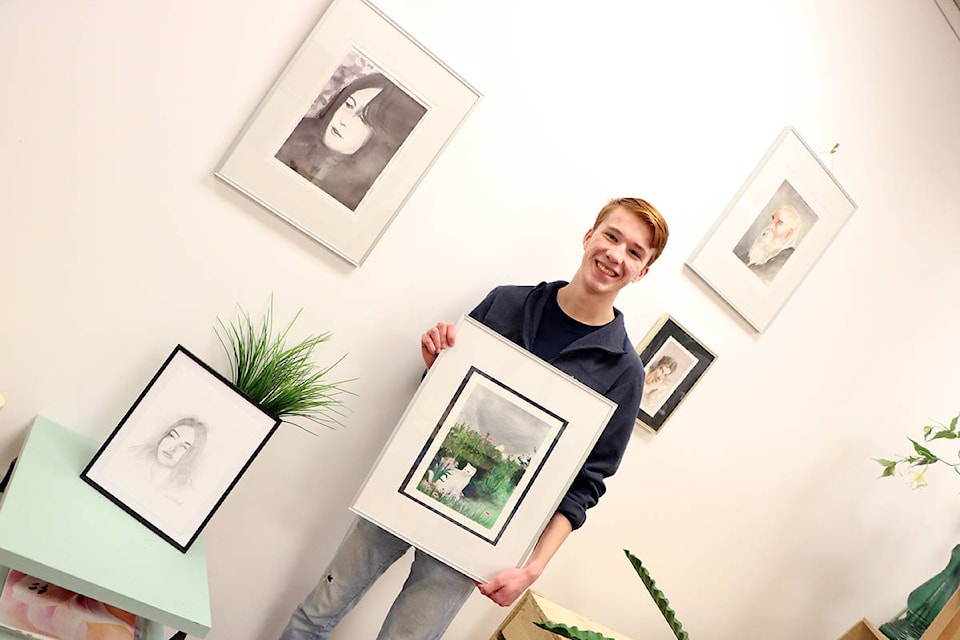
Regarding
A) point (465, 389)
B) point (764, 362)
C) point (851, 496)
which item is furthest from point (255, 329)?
point (851, 496)

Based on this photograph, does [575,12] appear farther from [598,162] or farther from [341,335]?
[341,335]

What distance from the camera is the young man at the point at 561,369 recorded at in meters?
1.84

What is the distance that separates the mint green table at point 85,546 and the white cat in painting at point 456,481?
496 mm

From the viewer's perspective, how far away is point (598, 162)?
214 centimetres

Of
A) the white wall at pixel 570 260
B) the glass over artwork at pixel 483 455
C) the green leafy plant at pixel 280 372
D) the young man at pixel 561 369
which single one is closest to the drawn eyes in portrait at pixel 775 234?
the white wall at pixel 570 260

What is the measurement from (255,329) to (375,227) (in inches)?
13.6

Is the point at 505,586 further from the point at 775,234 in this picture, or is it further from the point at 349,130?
the point at 775,234

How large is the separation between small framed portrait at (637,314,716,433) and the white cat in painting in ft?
2.34

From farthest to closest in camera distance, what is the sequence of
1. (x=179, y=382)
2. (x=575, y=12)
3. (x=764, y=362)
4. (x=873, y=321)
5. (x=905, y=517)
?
1. (x=905, y=517)
2. (x=873, y=321)
3. (x=764, y=362)
4. (x=575, y=12)
5. (x=179, y=382)

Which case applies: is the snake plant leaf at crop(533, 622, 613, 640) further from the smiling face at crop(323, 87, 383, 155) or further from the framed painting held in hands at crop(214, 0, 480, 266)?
the smiling face at crop(323, 87, 383, 155)

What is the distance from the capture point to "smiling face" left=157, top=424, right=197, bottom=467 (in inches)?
65.9

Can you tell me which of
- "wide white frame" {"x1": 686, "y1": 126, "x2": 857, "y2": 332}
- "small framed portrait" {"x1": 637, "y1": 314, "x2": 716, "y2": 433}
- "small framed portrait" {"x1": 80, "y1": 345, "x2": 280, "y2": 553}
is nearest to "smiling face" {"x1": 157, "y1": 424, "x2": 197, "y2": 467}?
"small framed portrait" {"x1": 80, "y1": 345, "x2": 280, "y2": 553}

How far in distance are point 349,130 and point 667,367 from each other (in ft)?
3.64

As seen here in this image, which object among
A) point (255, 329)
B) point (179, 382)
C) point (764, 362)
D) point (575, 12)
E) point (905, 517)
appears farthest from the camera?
point (905, 517)
